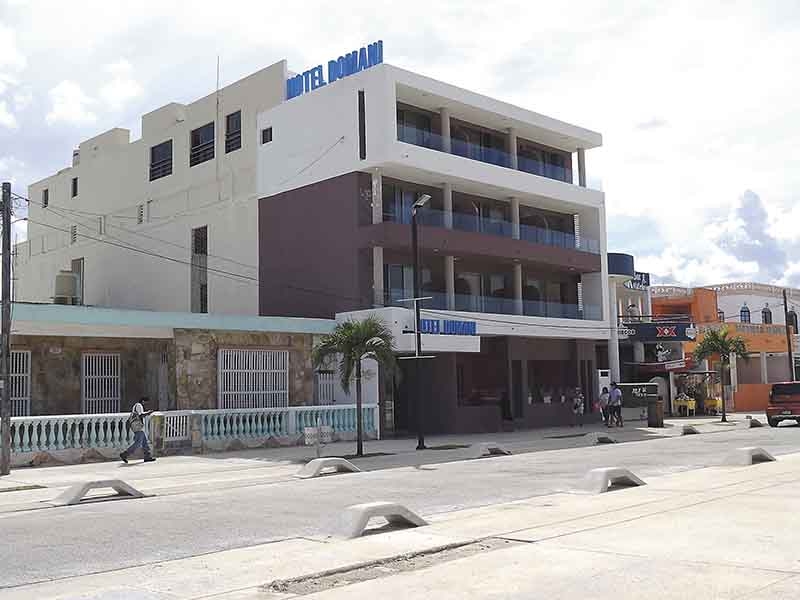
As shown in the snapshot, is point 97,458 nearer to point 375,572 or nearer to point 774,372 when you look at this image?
point 375,572

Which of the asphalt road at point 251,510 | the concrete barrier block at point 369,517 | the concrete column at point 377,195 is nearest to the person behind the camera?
the asphalt road at point 251,510

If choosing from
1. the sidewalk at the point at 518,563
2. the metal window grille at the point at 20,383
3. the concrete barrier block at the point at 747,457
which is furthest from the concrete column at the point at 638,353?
the sidewalk at the point at 518,563

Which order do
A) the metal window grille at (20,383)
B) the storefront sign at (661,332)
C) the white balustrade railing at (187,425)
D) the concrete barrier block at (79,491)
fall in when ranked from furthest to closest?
1. the storefront sign at (661,332)
2. the metal window grille at (20,383)
3. the white balustrade railing at (187,425)
4. the concrete barrier block at (79,491)

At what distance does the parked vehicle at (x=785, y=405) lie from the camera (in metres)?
37.8

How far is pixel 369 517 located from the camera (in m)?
11.1

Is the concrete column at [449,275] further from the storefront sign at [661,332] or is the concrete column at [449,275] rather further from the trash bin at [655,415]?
the storefront sign at [661,332]

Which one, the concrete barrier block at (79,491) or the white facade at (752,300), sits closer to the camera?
the concrete barrier block at (79,491)

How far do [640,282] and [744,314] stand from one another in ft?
57.7

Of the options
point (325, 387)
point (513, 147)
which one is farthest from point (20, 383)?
point (513, 147)

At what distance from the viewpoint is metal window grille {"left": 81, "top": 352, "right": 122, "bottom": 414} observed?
30984mm

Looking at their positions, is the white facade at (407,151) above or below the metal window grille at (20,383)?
above

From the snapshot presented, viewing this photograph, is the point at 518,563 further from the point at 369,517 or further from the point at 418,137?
the point at 418,137

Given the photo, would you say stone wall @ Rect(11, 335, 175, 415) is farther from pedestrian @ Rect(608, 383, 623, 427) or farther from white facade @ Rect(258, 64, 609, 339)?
pedestrian @ Rect(608, 383, 623, 427)

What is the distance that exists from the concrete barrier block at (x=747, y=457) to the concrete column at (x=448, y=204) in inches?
735
